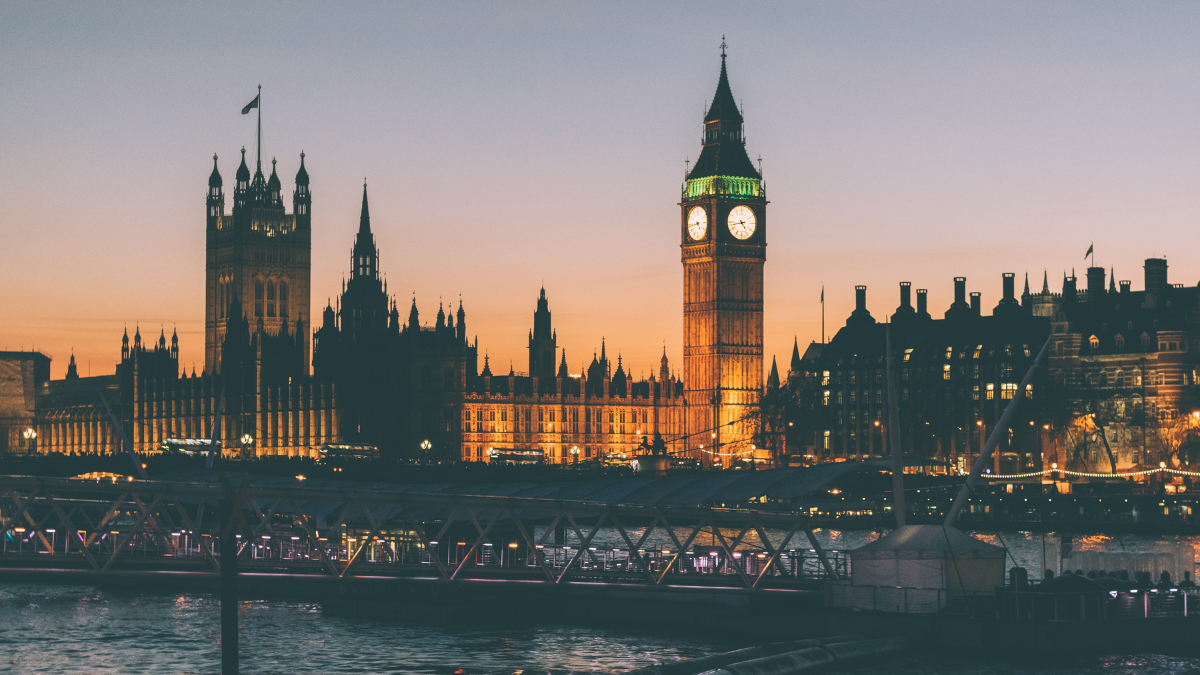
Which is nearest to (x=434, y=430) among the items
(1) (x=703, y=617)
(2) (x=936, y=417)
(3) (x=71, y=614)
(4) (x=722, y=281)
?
(4) (x=722, y=281)

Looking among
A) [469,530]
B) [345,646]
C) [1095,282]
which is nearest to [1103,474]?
[1095,282]

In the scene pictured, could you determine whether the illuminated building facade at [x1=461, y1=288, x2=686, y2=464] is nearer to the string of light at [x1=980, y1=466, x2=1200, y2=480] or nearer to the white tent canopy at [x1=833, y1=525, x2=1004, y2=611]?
the string of light at [x1=980, y1=466, x2=1200, y2=480]

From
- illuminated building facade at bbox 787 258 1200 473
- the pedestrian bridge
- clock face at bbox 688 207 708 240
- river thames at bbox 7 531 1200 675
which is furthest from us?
clock face at bbox 688 207 708 240

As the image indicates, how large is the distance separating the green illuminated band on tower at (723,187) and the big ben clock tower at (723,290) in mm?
100

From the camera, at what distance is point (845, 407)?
609ft

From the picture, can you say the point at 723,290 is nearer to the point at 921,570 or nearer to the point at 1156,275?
the point at 1156,275

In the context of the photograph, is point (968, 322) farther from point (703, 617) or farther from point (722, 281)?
point (703, 617)

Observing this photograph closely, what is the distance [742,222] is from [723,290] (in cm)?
715

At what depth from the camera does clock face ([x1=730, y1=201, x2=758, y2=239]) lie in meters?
187

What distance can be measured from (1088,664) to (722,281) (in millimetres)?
139355

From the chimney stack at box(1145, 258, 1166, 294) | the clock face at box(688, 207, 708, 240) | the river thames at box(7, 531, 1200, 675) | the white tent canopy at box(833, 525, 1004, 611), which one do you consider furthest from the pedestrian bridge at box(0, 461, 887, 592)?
the clock face at box(688, 207, 708, 240)

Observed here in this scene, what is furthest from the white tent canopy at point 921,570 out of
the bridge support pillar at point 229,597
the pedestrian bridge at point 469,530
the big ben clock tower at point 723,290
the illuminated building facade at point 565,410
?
the big ben clock tower at point 723,290

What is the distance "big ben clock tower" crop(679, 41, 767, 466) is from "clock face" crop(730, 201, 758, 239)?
100 millimetres

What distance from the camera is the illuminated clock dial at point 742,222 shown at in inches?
7372
